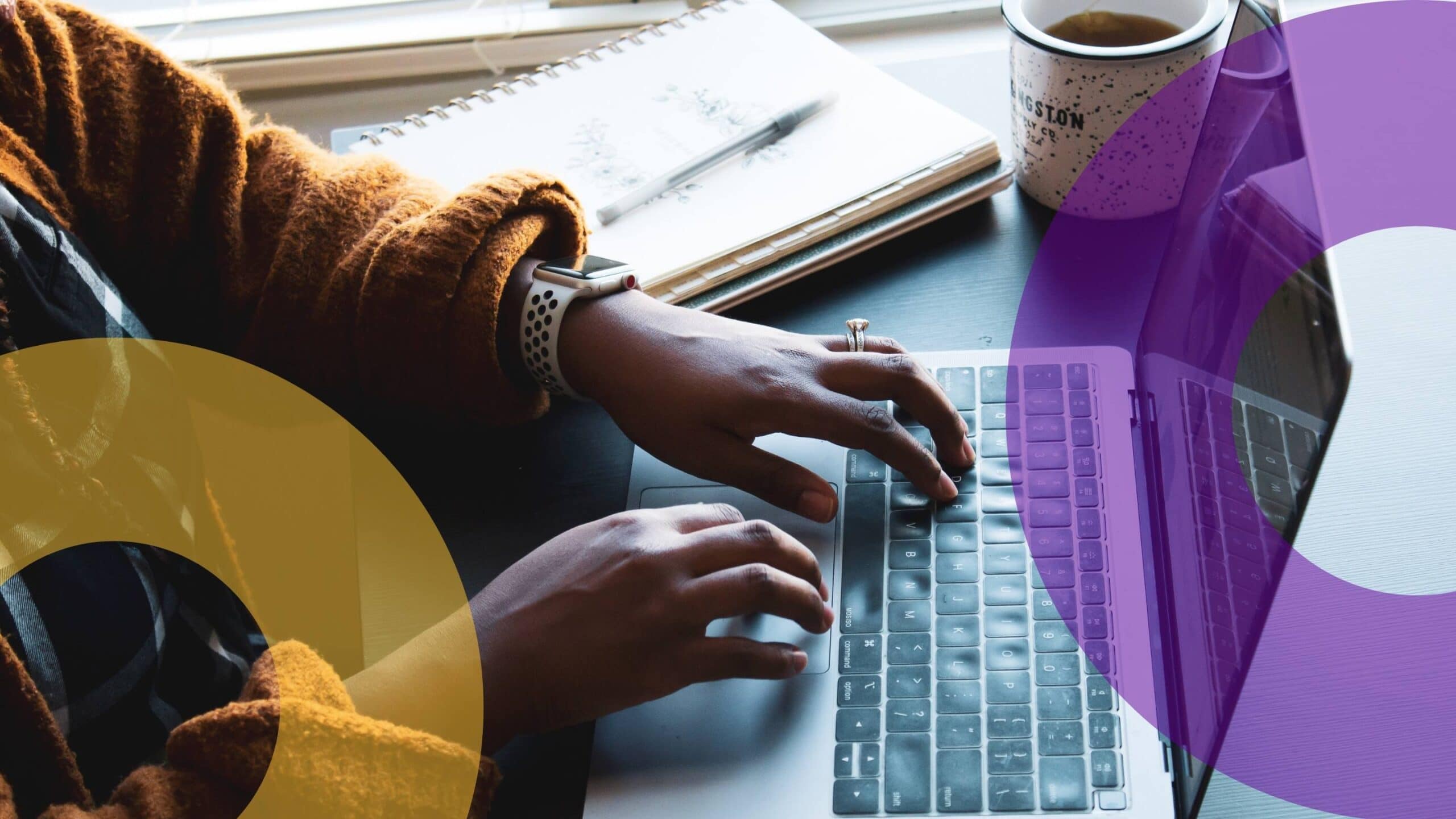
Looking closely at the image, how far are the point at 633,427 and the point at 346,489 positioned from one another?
0.18 metres

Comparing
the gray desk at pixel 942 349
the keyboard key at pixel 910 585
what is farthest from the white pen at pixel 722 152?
the keyboard key at pixel 910 585

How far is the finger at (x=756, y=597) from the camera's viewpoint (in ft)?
1.71

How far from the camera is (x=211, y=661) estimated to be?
61 centimetres

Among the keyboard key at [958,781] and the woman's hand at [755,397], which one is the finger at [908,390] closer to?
the woman's hand at [755,397]

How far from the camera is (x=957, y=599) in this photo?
1.80 feet

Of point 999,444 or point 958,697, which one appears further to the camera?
point 999,444

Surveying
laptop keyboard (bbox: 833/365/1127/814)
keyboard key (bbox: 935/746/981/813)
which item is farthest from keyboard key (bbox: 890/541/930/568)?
keyboard key (bbox: 935/746/981/813)

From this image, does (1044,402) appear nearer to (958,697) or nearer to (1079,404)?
(1079,404)

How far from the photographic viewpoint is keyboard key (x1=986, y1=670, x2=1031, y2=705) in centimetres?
50

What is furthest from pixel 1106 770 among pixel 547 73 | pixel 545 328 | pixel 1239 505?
pixel 547 73

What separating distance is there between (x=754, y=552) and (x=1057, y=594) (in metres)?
0.14

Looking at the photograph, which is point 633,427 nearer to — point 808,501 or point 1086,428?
point 808,501

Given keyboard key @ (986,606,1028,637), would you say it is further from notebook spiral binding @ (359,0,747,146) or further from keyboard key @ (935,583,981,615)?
notebook spiral binding @ (359,0,747,146)
